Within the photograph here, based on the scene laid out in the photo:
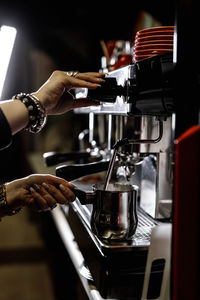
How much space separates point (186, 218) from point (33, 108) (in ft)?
1.71

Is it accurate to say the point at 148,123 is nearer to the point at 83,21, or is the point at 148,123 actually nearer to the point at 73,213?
the point at 73,213

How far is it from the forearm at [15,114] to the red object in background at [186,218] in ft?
1.48

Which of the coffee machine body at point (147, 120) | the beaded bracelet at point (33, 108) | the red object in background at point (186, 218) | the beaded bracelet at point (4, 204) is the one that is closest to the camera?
the red object in background at point (186, 218)

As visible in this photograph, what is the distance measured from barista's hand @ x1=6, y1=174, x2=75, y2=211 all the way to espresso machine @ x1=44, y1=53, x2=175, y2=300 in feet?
0.48

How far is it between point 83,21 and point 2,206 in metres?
3.31

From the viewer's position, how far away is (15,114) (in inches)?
36.6

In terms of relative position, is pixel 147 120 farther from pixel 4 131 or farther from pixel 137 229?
pixel 4 131

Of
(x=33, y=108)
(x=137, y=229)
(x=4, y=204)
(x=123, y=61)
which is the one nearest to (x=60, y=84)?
(x=33, y=108)

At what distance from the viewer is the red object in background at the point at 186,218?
2.01 ft

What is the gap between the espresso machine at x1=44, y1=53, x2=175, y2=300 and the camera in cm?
86

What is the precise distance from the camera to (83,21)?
405cm

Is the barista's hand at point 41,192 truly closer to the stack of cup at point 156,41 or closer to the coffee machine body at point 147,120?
the coffee machine body at point 147,120

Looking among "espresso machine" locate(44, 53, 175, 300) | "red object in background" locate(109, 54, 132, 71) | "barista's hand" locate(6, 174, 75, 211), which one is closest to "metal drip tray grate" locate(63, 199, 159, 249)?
"espresso machine" locate(44, 53, 175, 300)

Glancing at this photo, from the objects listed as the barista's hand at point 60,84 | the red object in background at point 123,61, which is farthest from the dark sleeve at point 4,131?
the red object in background at point 123,61
